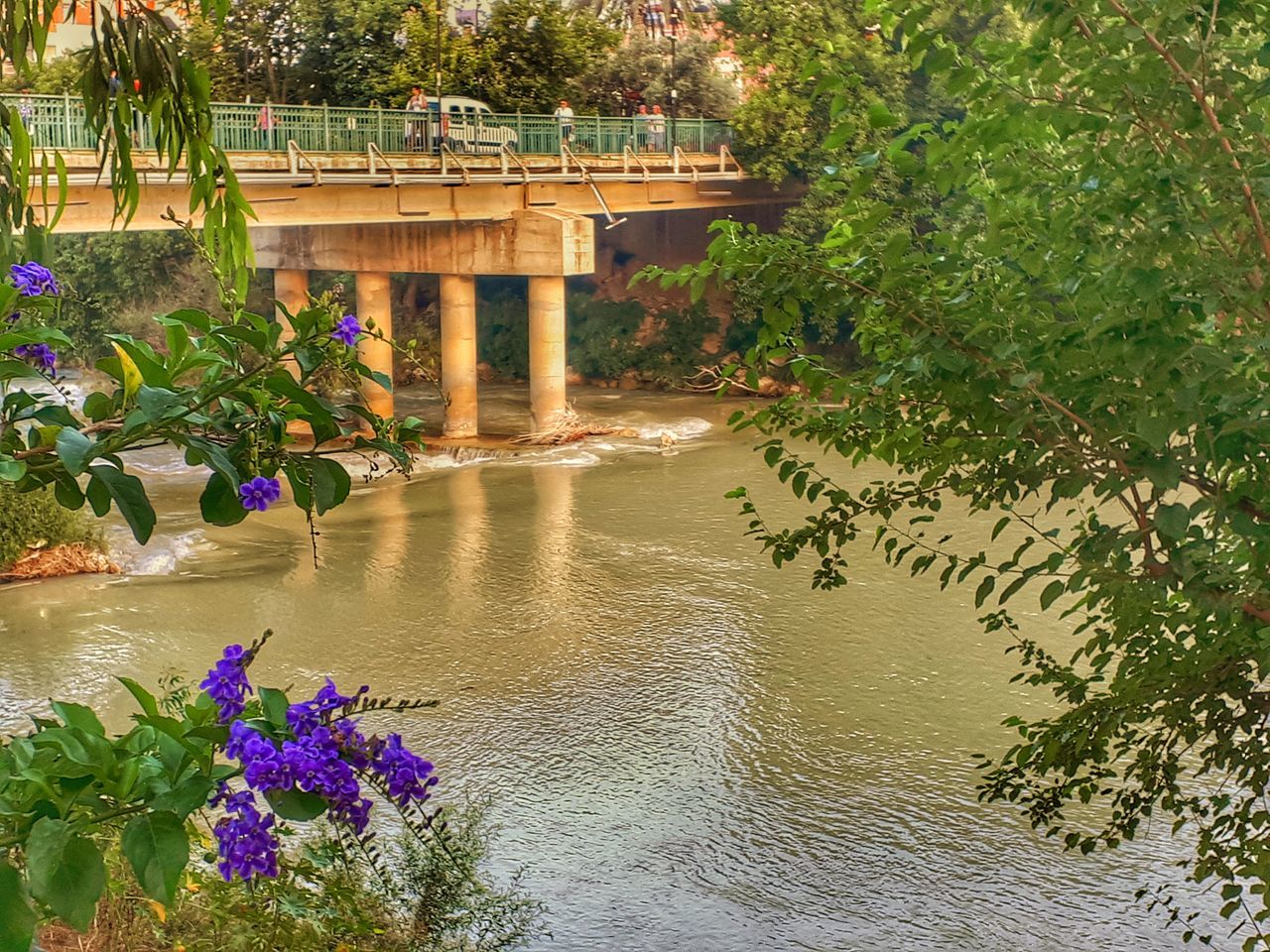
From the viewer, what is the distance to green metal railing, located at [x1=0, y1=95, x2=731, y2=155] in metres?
16.7

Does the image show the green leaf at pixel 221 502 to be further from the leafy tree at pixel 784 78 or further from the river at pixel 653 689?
the leafy tree at pixel 784 78

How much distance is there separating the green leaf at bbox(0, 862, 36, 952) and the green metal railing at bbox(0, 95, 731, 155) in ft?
46.0

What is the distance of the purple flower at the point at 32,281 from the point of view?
2439 millimetres

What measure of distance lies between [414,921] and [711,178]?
72.7ft

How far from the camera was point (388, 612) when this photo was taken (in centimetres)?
1387

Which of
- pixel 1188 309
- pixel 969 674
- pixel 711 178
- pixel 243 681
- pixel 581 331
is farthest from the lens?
pixel 581 331

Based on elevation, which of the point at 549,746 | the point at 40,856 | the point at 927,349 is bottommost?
the point at 549,746

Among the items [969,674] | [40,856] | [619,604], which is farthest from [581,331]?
[40,856]

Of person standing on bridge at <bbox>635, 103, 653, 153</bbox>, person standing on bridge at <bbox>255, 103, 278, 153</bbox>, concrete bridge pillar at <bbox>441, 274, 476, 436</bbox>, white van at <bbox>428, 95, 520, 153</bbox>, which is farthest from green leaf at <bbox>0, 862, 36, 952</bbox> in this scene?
person standing on bridge at <bbox>635, 103, 653, 153</bbox>

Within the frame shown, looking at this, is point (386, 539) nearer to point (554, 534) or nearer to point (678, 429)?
point (554, 534)

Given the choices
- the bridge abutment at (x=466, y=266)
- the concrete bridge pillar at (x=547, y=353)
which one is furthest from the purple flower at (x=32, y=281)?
the concrete bridge pillar at (x=547, y=353)

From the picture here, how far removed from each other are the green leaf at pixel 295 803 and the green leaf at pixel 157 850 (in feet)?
0.56

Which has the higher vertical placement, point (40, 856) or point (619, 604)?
point (40, 856)

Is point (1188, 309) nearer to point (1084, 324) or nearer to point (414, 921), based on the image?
point (1084, 324)
